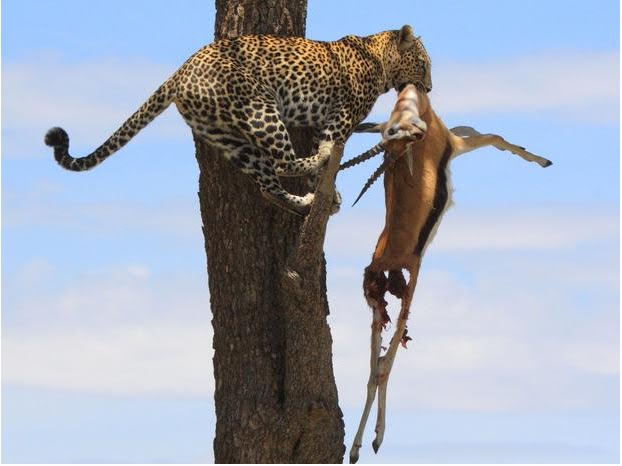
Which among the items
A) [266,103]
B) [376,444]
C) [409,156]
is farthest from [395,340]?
[266,103]

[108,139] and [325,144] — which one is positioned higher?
[108,139]

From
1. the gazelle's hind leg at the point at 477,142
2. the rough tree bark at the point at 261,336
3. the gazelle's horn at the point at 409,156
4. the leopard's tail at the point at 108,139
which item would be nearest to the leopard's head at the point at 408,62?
the gazelle's hind leg at the point at 477,142

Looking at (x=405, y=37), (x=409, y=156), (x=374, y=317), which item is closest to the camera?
(x=409, y=156)

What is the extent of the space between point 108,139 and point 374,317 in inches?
85.4

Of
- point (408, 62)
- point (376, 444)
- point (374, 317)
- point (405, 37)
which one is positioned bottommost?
point (376, 444)

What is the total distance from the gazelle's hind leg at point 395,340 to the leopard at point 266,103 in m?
Answer: 0.88

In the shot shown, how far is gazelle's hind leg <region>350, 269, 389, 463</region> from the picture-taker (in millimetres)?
11641

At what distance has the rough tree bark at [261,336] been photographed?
11.7 metres

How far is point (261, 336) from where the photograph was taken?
11766mm

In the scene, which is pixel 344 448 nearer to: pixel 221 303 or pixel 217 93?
pixel 221 303

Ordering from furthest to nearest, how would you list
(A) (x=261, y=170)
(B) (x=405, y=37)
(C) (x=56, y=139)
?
(B) (x=405, y=37) → (C) (x=56, y=139) → (A) (x=261, y=170)

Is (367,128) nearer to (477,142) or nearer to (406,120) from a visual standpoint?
(406,120)

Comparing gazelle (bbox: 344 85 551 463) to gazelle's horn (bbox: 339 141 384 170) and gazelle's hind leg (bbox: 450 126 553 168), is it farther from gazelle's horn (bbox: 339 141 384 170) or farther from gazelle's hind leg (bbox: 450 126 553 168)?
gazelle's hind leg (bbox: 450 126 553 168)

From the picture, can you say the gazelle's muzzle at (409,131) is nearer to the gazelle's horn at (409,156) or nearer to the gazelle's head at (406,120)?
the gazelle's head at (406,120)
